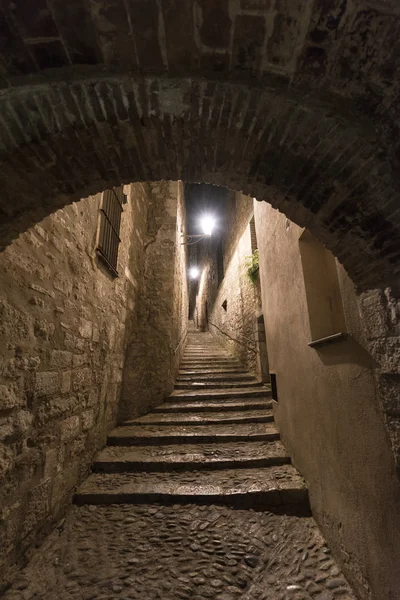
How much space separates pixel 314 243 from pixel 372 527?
7.61 ft

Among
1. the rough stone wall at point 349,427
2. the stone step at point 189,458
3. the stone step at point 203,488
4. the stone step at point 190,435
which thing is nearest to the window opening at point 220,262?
the stone step at point 190,435

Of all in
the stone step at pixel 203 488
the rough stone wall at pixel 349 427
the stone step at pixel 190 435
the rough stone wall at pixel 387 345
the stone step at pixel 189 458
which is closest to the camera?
the rough stone wall at pixel 387 345

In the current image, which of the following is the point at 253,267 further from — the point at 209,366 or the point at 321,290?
the point at 321,290

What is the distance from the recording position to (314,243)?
2.80 metres

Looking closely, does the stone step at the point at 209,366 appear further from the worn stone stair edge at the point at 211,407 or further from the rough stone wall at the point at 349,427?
the rough stone wall at the point at 349,427

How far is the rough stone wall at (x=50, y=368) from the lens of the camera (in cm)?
189

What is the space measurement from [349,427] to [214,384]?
4.32 m

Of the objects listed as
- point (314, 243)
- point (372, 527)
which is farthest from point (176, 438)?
point (314, 243)

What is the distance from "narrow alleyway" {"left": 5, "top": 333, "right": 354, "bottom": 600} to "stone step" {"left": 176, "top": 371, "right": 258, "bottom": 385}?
185 cm

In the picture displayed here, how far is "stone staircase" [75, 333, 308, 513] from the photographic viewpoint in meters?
2.79

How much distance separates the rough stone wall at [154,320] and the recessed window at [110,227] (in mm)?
1547

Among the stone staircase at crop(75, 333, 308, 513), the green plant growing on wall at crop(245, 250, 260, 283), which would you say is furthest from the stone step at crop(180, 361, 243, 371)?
the green plant growing on wall at crop(245, 250, 260, 283)

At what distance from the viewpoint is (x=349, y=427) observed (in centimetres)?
191

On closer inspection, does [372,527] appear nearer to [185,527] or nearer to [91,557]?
[185,527]
